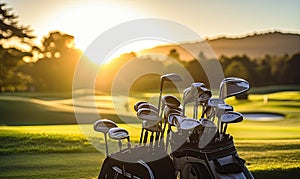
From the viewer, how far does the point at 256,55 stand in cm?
549

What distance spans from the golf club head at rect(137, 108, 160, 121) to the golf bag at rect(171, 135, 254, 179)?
0.59 ft

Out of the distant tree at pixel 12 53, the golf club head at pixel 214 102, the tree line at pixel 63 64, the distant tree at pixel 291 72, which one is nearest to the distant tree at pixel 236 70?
the tree line at pixel 63 64

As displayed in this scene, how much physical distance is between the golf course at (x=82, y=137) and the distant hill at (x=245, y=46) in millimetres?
686

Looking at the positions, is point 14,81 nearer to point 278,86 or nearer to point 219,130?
point 278,86

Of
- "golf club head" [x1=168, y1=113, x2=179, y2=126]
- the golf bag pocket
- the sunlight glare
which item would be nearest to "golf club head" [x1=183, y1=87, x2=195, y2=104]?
"golf club head" [x1=168, y1=113, x2=179, y2=126]

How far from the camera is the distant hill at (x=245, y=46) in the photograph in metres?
4.70

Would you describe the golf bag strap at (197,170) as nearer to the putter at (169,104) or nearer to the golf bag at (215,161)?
the golf bag at (215,161)

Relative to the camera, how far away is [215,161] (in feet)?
5.26

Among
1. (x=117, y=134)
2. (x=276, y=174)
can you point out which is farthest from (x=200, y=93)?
(x=276, y=174)

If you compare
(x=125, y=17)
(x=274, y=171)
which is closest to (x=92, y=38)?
(x=125, y=17)

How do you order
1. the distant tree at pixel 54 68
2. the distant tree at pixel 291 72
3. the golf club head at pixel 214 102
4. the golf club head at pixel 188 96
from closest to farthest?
1. the golf club head at pixel 214 102
2. the golf club head at pixel 188 96
3. the distant tree at pixel 291 72
4. the distant tree at pixel 54 68

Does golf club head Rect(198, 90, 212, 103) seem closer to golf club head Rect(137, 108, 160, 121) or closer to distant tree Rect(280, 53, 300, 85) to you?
golf club head Rect(137, 108, 160, 121)

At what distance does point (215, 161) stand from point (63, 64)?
17.2ft

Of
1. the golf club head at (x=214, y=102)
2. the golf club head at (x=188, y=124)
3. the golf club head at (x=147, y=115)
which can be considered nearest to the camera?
the golf club head at (x=188, y=124)
